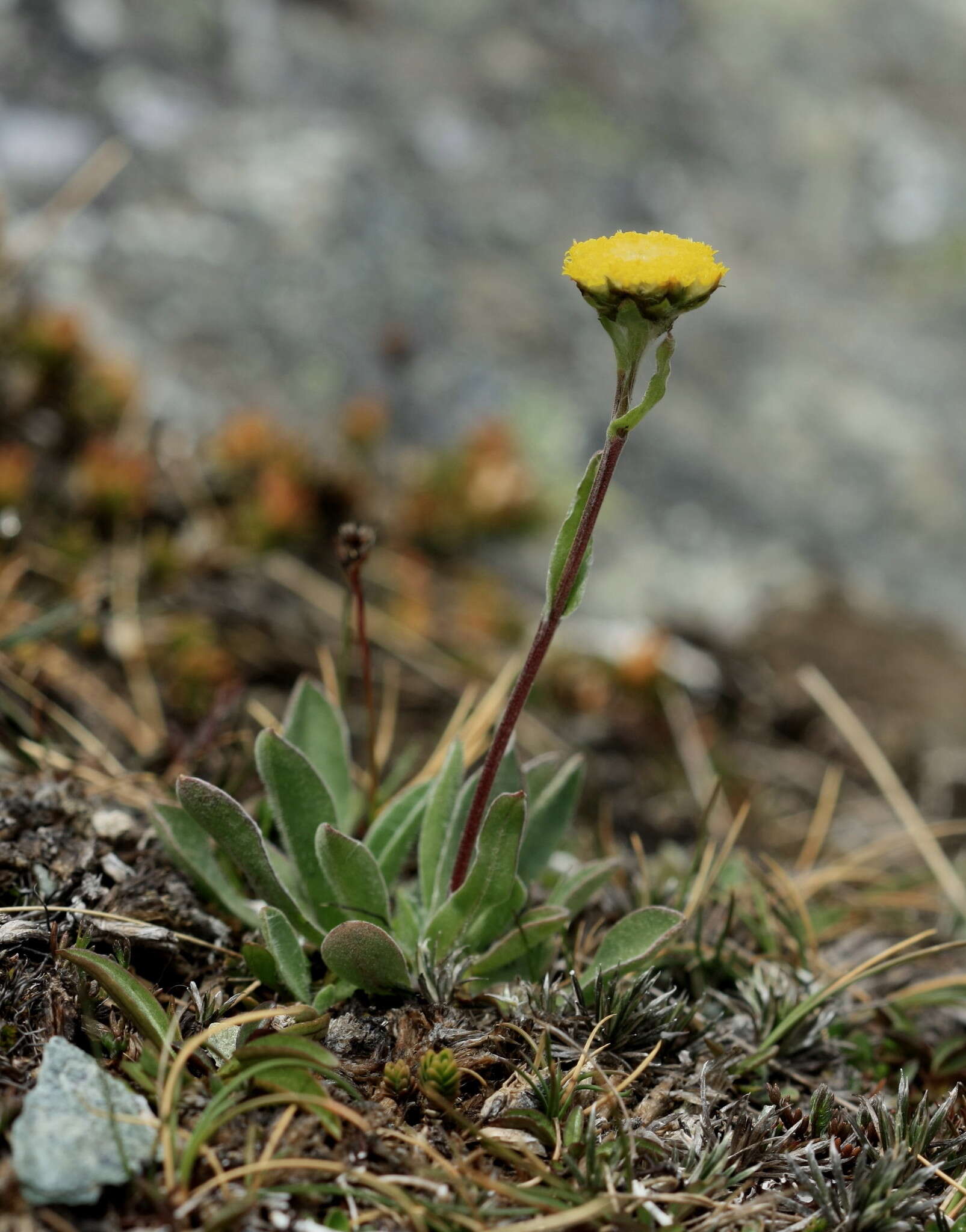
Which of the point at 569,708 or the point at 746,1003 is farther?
the point at 569,708

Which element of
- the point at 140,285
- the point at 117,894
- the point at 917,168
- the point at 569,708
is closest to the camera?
the point at 117,894

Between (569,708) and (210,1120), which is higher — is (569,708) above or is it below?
below

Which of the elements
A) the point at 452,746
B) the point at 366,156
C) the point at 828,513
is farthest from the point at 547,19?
the point at 452,746

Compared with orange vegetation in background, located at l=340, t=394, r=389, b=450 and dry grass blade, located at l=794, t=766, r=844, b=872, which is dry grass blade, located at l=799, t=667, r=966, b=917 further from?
orange vegetation in background, located at l=340, t=394, r=389, b=450

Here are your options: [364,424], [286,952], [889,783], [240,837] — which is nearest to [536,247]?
[364,424]

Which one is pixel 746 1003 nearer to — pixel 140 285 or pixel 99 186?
pixel 140 285

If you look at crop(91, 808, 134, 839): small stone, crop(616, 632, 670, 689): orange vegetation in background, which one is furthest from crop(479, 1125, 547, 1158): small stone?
crop(616, 632, 670, 689): orange vegetation in background

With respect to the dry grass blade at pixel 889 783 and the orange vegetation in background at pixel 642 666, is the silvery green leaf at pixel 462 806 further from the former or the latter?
the orange vegetation in background at pixel 642 666

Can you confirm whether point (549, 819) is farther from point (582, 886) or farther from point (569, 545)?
point (569, 545)
